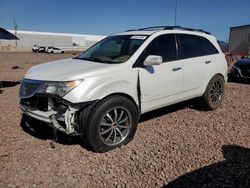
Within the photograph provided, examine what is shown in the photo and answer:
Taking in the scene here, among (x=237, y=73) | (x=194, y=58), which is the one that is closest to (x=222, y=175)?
(x=194, y=58)

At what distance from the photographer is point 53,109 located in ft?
12.2

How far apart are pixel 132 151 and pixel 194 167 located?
0.94 metres

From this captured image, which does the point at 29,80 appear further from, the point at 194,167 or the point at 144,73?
the point at 194,167

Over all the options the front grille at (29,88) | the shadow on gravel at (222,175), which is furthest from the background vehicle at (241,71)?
the front grille at (29,88)

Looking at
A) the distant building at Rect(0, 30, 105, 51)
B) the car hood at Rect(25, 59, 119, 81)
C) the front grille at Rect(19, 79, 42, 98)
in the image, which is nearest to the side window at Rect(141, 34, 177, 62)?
the car hood at Rect(25, 59, 119, 81)

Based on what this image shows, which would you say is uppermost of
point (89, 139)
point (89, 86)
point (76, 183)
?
point (89, 86)

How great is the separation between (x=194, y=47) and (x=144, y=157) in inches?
108

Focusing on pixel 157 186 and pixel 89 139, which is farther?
pixel 89 139

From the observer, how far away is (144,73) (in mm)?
4305

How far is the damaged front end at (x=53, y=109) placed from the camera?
11.7ft

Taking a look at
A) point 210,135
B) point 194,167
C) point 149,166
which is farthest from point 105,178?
point 210,135

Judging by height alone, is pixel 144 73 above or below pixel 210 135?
above

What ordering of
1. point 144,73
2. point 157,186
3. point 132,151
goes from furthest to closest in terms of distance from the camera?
point 144,73
point 132,151
point 157,186

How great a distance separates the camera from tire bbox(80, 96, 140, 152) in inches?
145
